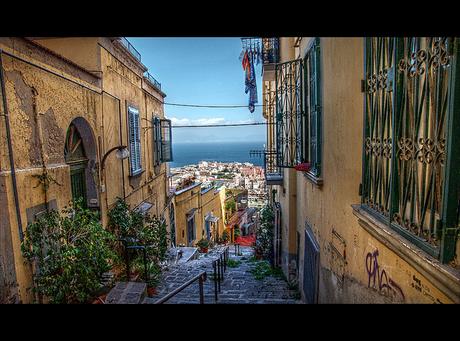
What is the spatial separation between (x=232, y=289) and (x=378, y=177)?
6.35 metres

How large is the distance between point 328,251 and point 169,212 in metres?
10.5

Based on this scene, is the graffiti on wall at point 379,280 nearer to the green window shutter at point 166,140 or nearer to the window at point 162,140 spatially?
the window at point 162,140

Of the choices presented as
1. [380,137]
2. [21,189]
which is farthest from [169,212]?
[380,137]

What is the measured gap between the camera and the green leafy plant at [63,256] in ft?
13.7

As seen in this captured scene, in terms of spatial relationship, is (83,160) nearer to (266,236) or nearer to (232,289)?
(232,289)

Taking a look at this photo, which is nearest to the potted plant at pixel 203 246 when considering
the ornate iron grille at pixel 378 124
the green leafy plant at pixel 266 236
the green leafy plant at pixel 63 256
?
the green leafy plant at pixel 266 236

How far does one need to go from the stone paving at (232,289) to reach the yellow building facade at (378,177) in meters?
1.48

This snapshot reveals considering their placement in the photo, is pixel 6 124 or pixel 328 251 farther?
pixel 328 251

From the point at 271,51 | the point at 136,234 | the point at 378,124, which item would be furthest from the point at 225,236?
the point at 378,124

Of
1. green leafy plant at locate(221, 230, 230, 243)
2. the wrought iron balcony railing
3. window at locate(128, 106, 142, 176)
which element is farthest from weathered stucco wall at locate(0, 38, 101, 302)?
green leafy plant at locate(221, 230, 230, 243)

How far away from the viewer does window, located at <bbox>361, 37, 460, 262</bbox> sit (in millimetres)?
1783
